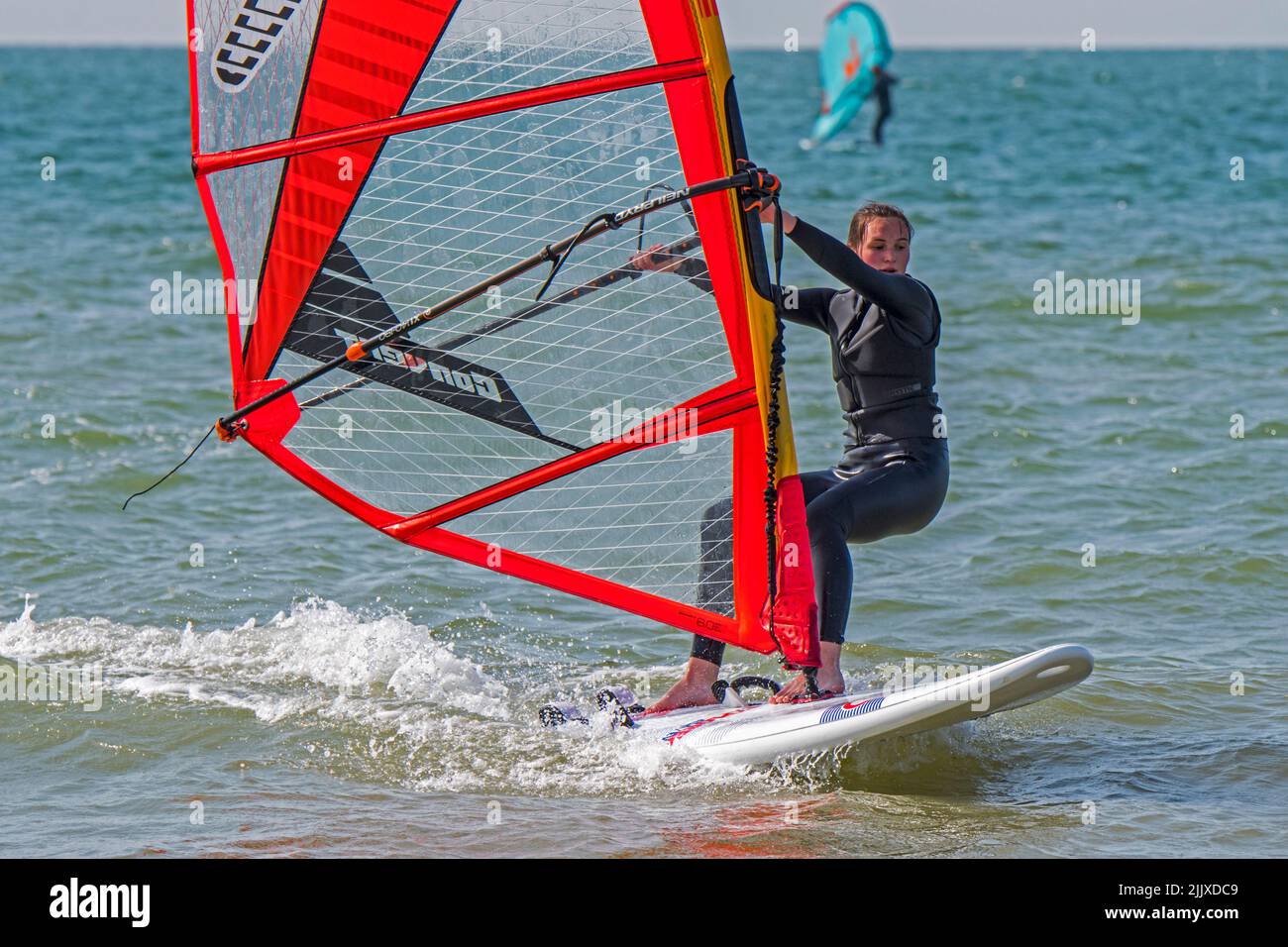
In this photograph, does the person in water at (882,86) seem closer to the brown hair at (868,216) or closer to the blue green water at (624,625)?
the blue green water at (624,625)

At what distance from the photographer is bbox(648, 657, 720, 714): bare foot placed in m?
5.12

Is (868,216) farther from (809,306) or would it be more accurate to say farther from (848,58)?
(848,58)

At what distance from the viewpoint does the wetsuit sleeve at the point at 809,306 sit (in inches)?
199

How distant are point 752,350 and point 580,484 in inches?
28.6

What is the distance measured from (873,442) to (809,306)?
503 millimetres

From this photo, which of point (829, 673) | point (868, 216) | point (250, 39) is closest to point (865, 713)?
point (829, 673)

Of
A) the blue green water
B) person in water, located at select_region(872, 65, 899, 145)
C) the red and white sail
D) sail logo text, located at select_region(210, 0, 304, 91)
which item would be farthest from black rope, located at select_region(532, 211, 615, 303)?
person in water, located at select_region(872, 65, 899, 145)

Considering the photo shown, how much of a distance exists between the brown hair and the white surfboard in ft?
4.67

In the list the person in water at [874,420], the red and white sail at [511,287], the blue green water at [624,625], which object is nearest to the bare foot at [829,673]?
the person in water at [874,420]

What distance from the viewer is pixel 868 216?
15.9 feet

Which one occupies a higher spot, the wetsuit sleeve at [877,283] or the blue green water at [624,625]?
the wetsuit sleeve at [877,283]
